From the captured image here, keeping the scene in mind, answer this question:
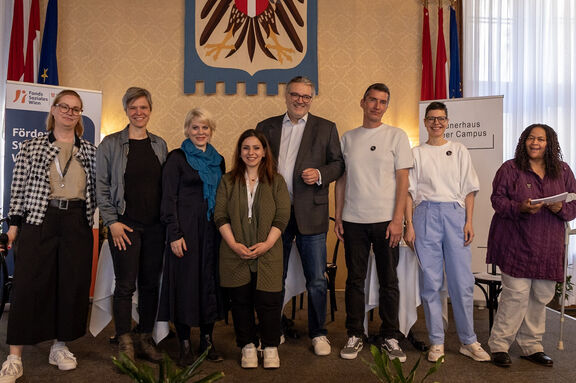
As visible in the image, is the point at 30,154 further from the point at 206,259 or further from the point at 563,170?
the point at 563,170

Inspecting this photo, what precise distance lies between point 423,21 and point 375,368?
443cm

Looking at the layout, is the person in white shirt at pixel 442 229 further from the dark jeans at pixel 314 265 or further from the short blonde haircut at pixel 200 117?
the short blonde haircut at pixel 200 117

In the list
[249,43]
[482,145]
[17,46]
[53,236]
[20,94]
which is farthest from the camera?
[249,43]

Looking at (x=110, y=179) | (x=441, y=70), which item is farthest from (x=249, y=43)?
(x=110, y=179)

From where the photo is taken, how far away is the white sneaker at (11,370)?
2.40 meters

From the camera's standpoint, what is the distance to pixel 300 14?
509 centimetres

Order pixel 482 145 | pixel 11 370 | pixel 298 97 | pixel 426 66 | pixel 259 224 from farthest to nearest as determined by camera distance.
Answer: pixel 426 66, pixel 482 145, pixel 298 97, pixel 259 224, pixel 11 370

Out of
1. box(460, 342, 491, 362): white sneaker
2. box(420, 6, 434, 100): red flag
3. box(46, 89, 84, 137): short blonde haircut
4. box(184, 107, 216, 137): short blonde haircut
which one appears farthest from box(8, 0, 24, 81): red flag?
box(460, 342, 491, 362): white sneaker

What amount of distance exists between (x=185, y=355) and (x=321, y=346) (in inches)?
33.2

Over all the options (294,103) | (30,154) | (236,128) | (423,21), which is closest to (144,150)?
(30,154)

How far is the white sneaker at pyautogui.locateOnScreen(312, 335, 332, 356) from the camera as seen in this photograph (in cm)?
291

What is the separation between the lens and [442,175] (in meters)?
2.90

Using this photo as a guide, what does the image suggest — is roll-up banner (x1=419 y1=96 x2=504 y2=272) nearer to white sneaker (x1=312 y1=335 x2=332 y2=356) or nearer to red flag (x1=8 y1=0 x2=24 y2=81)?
white sneaker (x1=312 y1=335 x2=332 y2=356)

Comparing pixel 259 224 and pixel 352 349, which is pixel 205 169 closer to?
pixel 259 224
